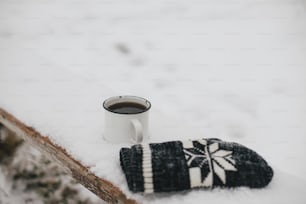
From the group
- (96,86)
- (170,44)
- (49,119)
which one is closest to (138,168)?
(49,119)

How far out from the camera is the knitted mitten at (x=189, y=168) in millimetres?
907

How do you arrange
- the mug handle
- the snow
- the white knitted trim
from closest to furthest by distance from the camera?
the white knitted trim < the mug handle < the snow

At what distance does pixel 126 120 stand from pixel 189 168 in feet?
0.73

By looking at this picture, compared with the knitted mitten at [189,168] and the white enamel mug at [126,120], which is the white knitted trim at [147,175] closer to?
the knitted mitten at [189,168]

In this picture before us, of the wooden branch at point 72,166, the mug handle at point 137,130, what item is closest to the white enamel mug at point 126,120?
the mug handle at point 137,130

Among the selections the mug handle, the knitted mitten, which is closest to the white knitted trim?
the knitted mitten

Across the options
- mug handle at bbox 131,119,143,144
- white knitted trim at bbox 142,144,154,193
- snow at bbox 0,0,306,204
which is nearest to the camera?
white knitted trim at bbox 142,144,154,193

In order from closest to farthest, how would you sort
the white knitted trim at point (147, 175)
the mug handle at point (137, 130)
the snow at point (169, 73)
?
1. the white knitted trim at point (147, 175)
2. the mug handle at point (137, 130)
3. the snow at point (169, 73)

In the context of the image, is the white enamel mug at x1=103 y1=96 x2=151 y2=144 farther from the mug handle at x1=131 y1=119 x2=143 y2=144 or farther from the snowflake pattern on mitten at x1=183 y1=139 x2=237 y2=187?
the snowflake pattern on mitten at x1=183 y1=139 x2=237 y2=187

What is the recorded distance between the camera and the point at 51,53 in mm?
2201

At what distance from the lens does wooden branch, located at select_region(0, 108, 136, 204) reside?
0.98 m

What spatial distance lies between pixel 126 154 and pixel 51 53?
1.39 meters

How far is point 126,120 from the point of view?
3.43 ft

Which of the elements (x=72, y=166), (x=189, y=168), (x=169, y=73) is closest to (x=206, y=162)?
(x=189, y=168)
